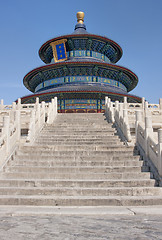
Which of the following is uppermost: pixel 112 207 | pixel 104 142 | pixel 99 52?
pixel 99 52

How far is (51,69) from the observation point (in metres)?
28.9

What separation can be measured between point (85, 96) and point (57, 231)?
22572 mm

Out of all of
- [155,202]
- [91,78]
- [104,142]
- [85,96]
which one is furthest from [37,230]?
[91,78]

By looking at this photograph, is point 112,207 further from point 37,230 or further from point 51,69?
point 51,69

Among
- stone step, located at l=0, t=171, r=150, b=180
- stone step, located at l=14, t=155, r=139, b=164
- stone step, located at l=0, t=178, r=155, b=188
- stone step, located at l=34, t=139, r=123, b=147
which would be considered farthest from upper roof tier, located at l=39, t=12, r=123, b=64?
stone step, located at l=0, t=178, r=155, b=188

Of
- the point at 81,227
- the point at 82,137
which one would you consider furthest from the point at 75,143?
the point at 81,227

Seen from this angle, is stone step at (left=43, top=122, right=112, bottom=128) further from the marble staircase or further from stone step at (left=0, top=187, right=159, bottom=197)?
stone step at (left=0, top=187, right=159, bottom=197)

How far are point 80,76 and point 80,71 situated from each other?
0.63m

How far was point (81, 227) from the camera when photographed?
3.67 meters

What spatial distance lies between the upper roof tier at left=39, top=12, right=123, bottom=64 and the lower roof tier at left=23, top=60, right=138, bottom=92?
4.63 metres

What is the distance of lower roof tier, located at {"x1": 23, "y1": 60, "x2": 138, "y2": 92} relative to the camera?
27603 mm

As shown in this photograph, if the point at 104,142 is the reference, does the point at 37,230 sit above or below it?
below

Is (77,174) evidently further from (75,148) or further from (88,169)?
(75,148)

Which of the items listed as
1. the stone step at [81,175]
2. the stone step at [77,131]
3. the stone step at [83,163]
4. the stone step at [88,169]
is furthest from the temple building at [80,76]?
the stone step at [81,175]
